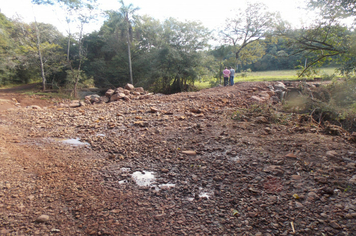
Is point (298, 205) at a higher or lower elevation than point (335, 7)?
lower

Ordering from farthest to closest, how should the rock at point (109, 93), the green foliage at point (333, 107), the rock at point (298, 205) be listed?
the rock at point (109, 93)
the green foliage at point (333, 107)
the rock at point (298, 205)

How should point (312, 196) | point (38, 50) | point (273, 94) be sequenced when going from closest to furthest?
point (312, 196) → point (273, 94) → point (38, 50)

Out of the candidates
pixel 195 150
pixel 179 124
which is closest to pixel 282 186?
pixel 195 150

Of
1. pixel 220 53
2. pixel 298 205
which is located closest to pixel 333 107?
pixel 298 205

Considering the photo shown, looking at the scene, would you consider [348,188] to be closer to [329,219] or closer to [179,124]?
[329,219]

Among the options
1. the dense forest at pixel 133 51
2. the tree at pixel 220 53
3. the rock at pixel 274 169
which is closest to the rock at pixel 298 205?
the rock at pixel 274 169

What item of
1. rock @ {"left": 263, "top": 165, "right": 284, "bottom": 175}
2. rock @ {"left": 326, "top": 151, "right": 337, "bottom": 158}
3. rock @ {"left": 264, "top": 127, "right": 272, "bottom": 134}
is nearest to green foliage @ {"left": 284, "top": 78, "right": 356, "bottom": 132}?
rock @ {"left": 264, "top": 127, "right": 272, "bottom": 134}

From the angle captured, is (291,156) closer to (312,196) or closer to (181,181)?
(312,196)

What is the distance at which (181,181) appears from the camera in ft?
11.4

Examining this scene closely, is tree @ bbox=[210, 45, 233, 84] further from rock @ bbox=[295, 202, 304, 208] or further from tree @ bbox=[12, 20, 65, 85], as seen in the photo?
rock @ bbox=[295, 202, 304, 208]

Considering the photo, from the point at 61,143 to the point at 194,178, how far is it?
145 inches

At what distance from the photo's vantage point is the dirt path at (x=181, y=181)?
8.02 ft

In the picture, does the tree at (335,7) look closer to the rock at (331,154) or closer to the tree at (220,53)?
the rock at (331,154)

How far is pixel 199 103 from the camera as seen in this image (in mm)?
8977
